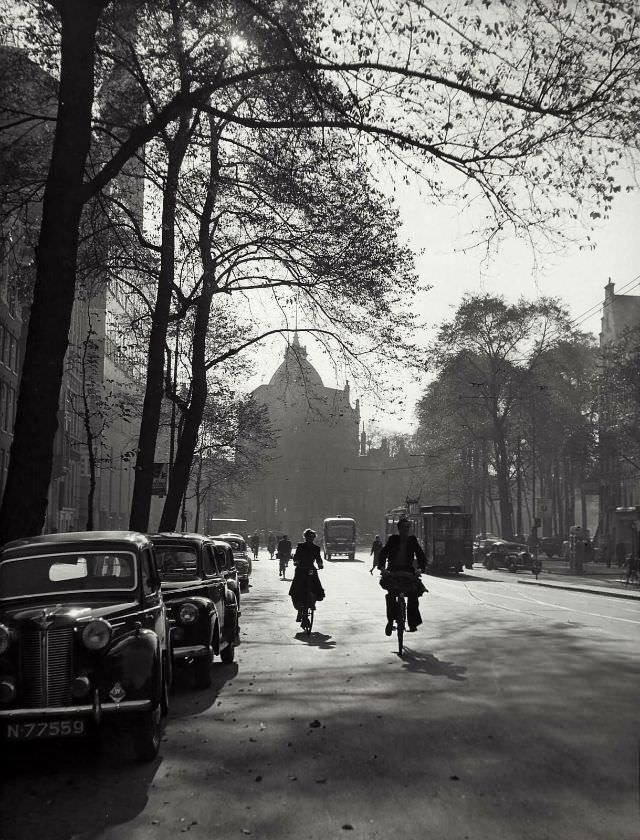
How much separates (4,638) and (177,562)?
16.5ft

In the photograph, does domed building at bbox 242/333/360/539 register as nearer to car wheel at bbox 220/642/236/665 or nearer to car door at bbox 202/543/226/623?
car wheel at bbox 220/642/236/665

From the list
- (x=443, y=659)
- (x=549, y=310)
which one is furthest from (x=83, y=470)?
(x=443, y=659)

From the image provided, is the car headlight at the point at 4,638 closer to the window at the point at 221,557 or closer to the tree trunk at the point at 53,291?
the tree trunk at the point at 53,291

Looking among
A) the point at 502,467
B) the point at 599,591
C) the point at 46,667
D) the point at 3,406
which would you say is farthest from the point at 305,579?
the point at 502,467

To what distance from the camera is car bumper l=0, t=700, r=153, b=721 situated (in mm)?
6844

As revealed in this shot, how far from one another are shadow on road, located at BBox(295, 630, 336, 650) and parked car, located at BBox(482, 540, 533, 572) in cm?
3527

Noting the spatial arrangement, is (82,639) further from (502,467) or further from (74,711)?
(502,467)

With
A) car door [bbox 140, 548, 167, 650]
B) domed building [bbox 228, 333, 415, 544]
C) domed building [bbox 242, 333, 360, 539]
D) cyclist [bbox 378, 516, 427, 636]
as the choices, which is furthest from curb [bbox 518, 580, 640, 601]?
domed building [bbox 242, 333, 360, 539]

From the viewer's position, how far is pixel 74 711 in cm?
686

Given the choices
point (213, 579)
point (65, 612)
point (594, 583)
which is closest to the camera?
point (65, 612)

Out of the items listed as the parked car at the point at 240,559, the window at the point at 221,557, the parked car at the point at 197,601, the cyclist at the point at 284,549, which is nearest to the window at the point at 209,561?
the parked car at the point at 197,601

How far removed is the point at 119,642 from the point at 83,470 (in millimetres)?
62881

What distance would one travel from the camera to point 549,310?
6109 centimetres

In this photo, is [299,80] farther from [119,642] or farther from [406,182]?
[119,642]
